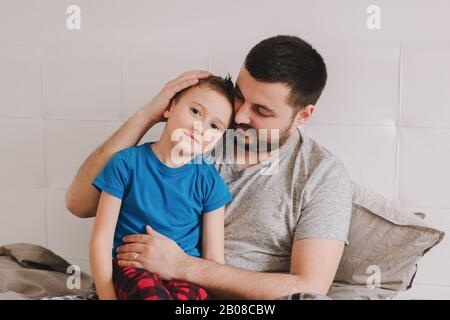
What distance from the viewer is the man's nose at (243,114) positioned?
1.44 meters

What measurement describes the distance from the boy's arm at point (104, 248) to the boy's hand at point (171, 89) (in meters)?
0.28

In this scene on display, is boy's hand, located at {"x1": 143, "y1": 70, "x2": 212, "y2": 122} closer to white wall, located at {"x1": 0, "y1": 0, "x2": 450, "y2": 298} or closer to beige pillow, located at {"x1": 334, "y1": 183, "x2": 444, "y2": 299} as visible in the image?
white wall, located at {"x1": 0, "y1": 0, "x2": 450, "y2": 298}

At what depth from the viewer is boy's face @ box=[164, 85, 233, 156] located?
1314mm

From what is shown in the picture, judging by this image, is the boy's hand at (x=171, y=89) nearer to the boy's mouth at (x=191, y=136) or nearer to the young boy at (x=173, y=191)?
the young boy at (x=173, y=191)

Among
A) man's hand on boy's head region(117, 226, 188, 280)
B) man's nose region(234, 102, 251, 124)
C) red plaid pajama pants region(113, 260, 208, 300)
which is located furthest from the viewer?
man's nose region(234, 102, 251, 124)

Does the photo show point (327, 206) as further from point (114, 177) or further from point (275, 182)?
point (114, 177)

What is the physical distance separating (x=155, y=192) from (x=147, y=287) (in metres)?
0.23

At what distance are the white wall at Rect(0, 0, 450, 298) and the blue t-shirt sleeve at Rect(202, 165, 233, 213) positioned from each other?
18.0 inches

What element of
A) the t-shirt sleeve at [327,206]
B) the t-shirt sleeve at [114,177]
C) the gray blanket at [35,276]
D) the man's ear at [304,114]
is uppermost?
the man's ear at [304,114]

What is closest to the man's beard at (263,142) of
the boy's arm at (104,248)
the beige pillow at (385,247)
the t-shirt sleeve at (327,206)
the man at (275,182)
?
the man at (275,182)

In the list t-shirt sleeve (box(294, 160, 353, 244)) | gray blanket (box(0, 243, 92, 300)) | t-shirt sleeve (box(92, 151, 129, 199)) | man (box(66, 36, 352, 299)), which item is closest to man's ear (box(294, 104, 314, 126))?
man (box(66, 36, 352, 299))

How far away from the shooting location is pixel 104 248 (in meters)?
1.28

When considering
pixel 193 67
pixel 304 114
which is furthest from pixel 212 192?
pixel 193 67

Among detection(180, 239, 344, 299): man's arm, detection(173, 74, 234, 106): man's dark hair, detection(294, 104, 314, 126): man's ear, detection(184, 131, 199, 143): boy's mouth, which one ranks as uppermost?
detection(173, 74, 234, 106): man's dark hair
